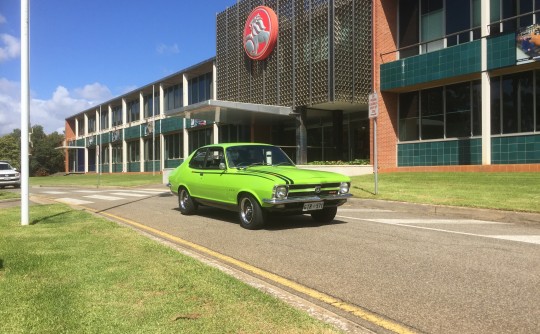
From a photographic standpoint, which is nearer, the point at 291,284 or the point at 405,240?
the point at 291,284

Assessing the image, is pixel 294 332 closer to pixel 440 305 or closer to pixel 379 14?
pixel 440 305

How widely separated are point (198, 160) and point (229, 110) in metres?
14.6

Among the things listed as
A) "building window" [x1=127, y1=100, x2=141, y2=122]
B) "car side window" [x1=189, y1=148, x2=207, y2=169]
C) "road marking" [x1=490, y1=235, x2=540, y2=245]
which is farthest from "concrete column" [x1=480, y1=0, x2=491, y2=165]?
"building window" [x1=127, y1=100, x2=141, y2=122]

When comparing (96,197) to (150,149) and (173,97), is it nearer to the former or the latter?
(173,97)

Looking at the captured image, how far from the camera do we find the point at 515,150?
59.7 feet

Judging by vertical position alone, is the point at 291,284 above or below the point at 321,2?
below

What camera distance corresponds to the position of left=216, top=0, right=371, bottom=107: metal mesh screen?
22.7 meters

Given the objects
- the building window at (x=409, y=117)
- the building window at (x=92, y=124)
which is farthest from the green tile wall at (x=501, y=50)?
the building window at (x=92, y=124)

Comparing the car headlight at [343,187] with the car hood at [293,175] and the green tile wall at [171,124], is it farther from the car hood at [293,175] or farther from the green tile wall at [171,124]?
the green tile wall at [171,124]

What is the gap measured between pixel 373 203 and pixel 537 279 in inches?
308

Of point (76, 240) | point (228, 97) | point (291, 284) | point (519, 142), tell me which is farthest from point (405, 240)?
point (228, 97)

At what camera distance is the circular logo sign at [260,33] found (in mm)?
26234

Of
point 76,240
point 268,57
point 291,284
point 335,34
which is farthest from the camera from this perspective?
point 268,57

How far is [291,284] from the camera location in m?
4.76
